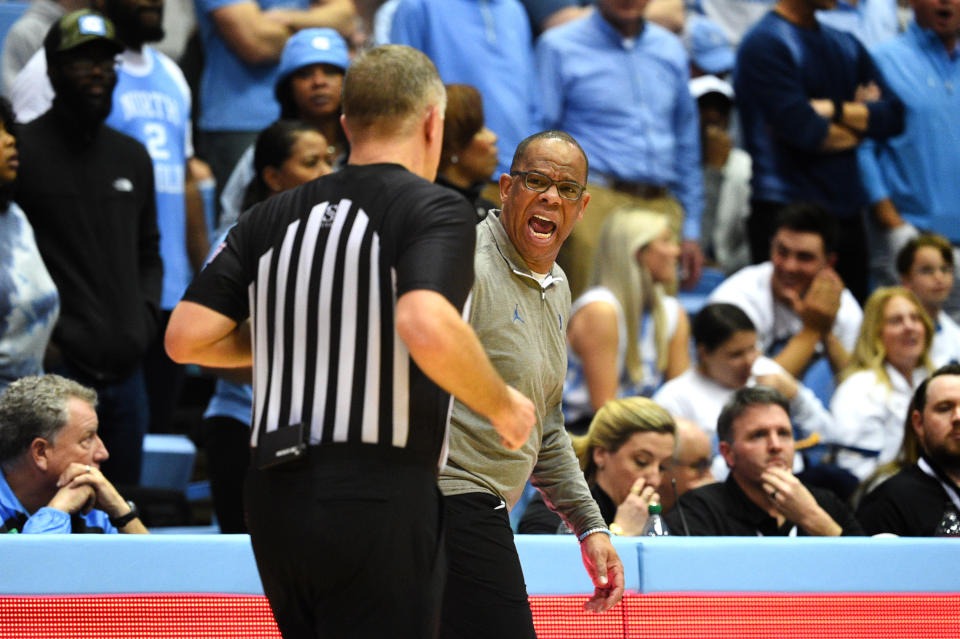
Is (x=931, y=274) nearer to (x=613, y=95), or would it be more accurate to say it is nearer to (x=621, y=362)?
(x=613, y=95)

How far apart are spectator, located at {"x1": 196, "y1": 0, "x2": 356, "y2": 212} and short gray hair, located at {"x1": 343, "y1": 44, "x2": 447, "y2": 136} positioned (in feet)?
13.6

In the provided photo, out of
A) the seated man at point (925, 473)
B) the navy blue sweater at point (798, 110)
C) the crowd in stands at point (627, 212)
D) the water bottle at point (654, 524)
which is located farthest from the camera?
the navy blue sweater at point (798, 110)

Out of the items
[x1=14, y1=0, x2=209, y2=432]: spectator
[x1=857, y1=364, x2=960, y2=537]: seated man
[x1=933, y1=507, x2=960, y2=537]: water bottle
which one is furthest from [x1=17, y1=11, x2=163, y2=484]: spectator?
[x1=933, y1=507, x2=960, y2=537]: water bottle

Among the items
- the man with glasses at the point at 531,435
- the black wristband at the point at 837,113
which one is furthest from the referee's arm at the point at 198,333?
the black wristband at the point at 837,113

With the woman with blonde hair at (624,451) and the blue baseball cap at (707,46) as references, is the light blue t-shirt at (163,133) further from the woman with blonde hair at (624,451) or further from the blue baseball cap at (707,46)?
the blue baseball cap at (707,46)

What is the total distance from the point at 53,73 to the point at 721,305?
2.92 m

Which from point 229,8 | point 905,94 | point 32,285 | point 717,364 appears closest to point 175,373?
point 32,285

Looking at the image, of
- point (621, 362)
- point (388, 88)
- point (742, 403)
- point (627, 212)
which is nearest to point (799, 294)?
point (627, 212)

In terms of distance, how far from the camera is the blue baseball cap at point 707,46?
26.5ft

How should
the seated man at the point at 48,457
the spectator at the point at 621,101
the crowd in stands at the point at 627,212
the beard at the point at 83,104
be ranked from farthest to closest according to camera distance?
the spectator at the point at 621,101 → the beard at the point at 83,104 → the crowd in stands at the point at 627,212 → the seated man at the point at 48,457

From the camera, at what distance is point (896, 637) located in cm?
344

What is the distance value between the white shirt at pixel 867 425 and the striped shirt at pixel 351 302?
3817 millimetres

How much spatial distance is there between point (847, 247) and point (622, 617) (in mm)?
4220

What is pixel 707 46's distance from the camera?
8086 mm
